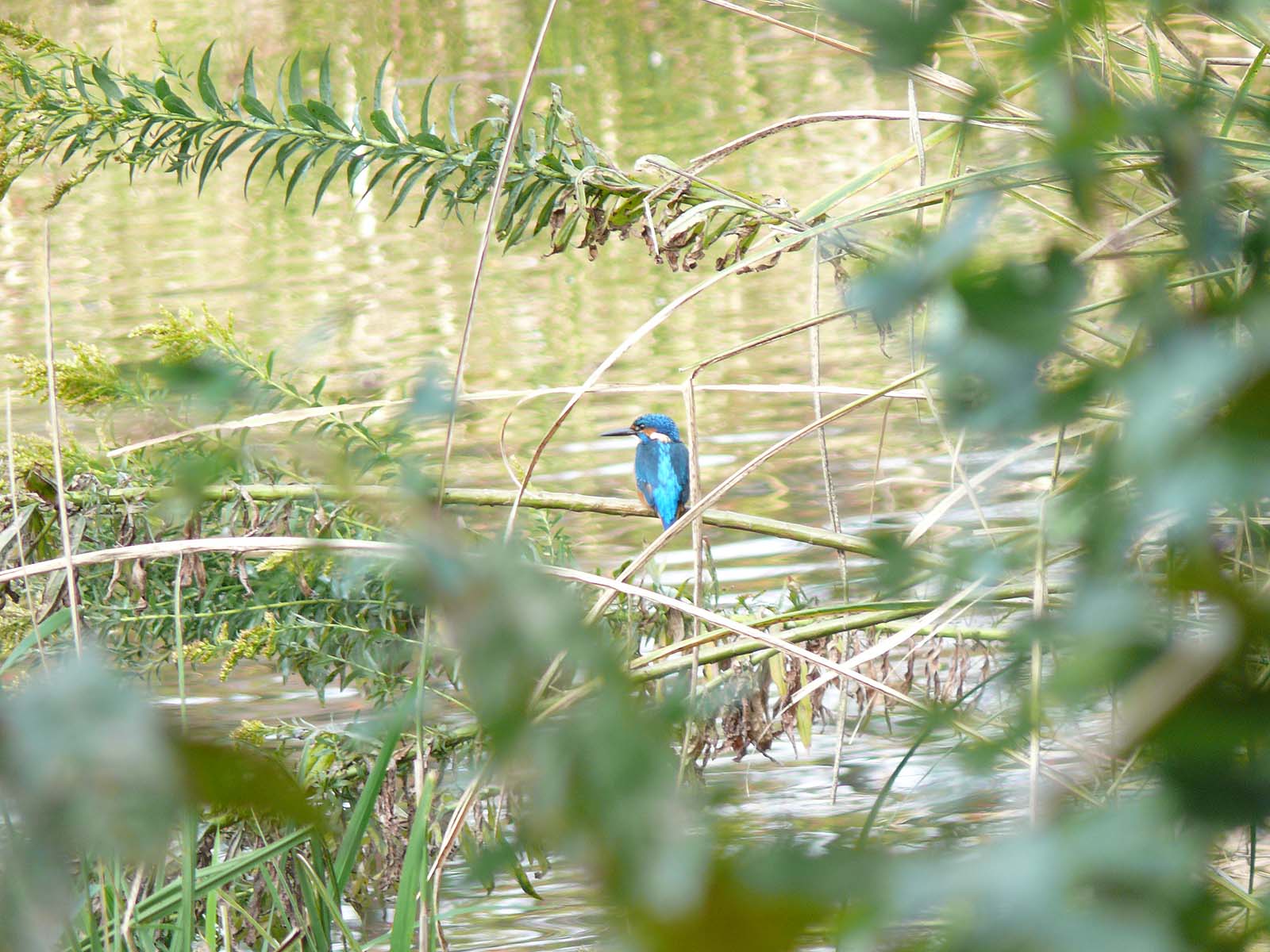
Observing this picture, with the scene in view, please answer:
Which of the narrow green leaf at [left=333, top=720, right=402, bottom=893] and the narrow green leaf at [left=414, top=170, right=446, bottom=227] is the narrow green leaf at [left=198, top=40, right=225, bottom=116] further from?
the narrow green leaf at [left=333, top=720, right=402, bottom=893]

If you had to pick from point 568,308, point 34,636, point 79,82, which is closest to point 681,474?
point 79,82

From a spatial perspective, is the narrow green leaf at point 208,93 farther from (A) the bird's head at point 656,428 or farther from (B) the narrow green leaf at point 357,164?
(A) the bird's head at point 656,428

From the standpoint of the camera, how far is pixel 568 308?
6.20m

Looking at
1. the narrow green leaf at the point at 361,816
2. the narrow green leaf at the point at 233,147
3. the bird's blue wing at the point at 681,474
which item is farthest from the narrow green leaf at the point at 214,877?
the bird's blue wing at the point at 681,474

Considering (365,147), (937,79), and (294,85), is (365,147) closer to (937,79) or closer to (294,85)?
(294,85)

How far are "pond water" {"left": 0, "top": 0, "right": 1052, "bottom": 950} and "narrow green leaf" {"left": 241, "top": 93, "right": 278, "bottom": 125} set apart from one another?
0.39ft

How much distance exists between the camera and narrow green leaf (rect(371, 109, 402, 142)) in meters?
1.74

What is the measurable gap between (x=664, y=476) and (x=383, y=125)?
1.80 metres

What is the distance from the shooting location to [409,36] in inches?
542

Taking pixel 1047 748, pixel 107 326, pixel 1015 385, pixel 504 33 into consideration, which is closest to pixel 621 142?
pixel 107 326

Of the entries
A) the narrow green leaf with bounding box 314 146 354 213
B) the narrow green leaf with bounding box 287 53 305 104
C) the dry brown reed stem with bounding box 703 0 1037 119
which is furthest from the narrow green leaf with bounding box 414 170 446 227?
the dry brown reed stem with bounding box 703 0 1037 119

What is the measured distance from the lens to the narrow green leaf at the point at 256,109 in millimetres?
1716

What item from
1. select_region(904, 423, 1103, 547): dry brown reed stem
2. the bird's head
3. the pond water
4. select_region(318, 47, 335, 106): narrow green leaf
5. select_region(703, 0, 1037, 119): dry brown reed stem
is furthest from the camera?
the bird's head

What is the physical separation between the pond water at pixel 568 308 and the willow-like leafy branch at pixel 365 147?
132mm
